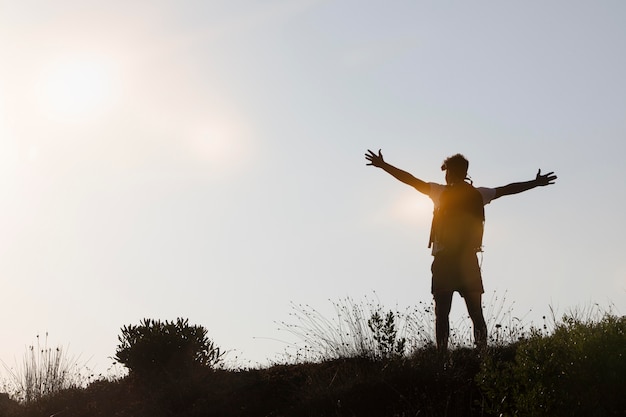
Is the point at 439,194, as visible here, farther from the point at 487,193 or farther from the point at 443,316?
the point at 443,316

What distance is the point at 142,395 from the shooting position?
1216 centimetres

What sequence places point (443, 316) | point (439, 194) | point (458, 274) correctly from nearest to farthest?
point (458, 274) < point (443, 316) < point (439, 194)

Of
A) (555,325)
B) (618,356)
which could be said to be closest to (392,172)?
(555,325)

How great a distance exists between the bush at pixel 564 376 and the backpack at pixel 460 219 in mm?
1642

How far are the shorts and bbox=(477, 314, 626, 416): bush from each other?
1.30 meters

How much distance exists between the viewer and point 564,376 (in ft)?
29.1

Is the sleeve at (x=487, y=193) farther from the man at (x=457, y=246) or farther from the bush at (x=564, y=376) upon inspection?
the bush at (x=564, y=376)

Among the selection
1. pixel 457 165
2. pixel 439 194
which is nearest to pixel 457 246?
pixel 439 194

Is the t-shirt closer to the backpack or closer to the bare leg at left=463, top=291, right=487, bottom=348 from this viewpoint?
the backpack

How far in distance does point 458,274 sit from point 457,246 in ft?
1.10

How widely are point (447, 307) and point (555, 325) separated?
1226 mm

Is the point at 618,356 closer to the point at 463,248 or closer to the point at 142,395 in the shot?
the point at 463,248

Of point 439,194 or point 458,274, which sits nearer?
point 458,274

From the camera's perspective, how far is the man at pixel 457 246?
10844mm
